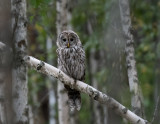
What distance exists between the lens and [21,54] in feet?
9.44

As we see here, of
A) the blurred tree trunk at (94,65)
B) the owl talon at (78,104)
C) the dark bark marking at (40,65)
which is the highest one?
the blurred tree trunk at (94,65)

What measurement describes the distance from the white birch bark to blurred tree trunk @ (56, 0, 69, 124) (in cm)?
208

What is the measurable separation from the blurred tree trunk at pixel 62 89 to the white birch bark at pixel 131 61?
2.08m

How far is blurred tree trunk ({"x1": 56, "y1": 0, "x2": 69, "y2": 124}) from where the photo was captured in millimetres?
7664

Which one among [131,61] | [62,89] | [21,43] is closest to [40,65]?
[21,43]

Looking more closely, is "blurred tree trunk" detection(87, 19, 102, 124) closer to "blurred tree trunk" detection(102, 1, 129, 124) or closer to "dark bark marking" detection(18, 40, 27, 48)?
"blurred tree trunk" detection(102, 1, 129, 124)

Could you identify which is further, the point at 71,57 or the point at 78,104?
the point at 71,57

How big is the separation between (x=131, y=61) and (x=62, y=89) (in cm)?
223

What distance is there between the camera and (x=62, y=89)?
7.79m

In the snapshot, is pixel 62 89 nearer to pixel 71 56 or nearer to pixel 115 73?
pixel 71 56

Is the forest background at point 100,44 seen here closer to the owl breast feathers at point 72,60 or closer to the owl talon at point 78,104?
the owl breast feathers at point 72,60

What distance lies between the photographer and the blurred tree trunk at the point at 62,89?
7.66 metres

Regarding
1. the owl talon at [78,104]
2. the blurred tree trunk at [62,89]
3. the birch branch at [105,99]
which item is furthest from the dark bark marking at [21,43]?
the blurred tree trunk at [62,89]

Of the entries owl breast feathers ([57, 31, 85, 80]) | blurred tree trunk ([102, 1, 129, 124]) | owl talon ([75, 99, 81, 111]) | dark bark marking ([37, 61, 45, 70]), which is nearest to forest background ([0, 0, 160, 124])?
blurred tree trunk ([102, 1, 129, 124])
